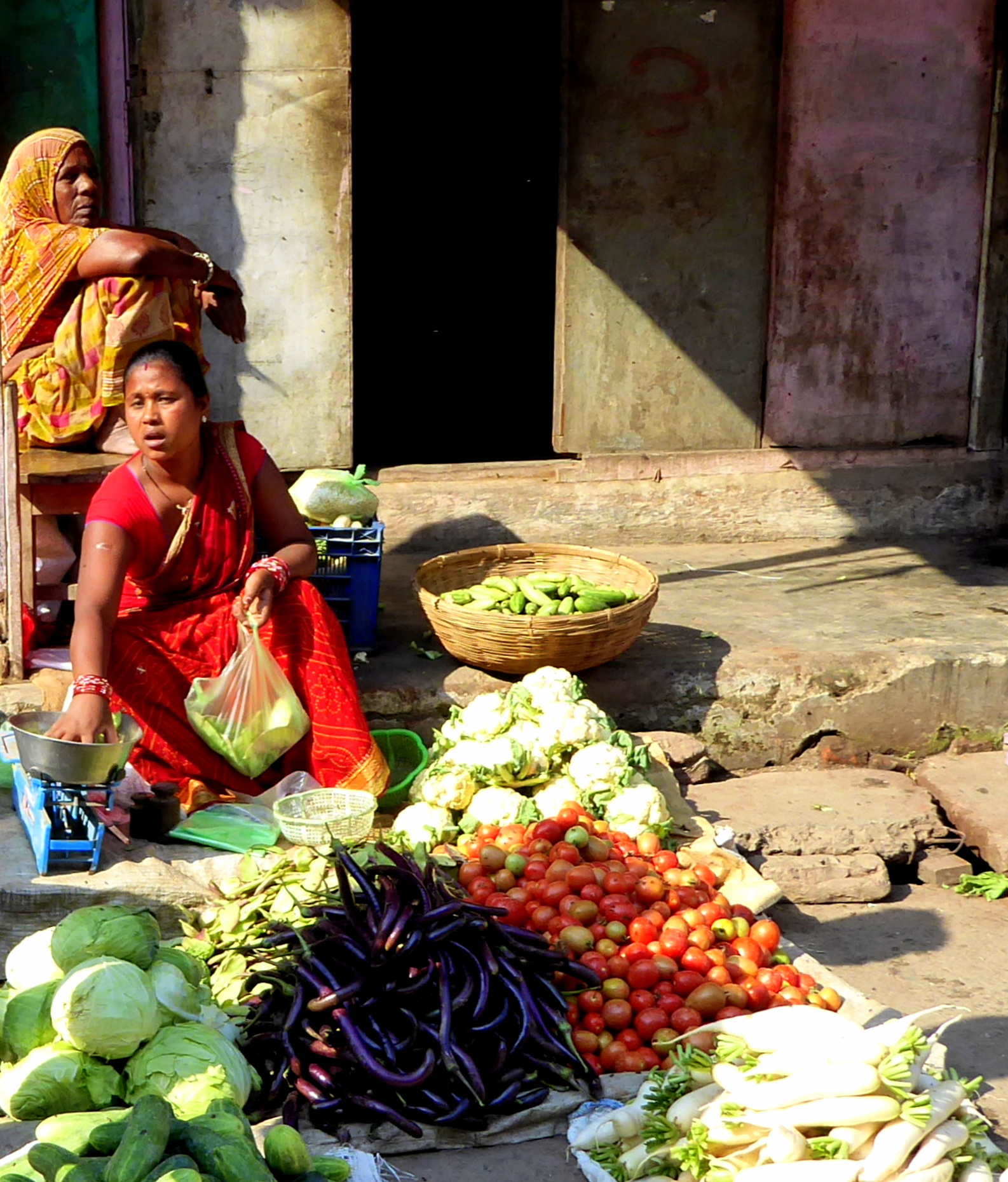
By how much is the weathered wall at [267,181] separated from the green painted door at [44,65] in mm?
237

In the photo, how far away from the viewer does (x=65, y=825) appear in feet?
13.1

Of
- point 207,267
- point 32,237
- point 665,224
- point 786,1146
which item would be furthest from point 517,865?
point 665,224

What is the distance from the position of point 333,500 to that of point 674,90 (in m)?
2.79

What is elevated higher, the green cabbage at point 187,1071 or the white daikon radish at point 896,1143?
the green cabbage at point 187,1071

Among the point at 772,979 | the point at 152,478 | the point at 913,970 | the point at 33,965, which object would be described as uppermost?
the point at 152,478

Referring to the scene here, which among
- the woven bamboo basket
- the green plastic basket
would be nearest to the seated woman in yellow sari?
the woven bamboo basket

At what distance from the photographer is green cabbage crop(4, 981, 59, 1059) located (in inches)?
119

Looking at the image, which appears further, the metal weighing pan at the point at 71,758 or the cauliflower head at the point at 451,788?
the cauliflower head at the point at 451,788

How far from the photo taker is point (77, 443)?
5.19 meters

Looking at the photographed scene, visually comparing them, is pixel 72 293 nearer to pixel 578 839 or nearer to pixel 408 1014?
pixel 578 839

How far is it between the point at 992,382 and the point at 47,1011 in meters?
5.83

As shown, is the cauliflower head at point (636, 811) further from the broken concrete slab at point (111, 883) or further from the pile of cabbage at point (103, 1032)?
the pile of cabbage at point (103, 1032)

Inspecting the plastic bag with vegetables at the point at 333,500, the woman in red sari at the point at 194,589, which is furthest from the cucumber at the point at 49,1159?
the plastic bag with vegetables at the point at 333,500

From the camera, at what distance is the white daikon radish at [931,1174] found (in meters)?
2.82
